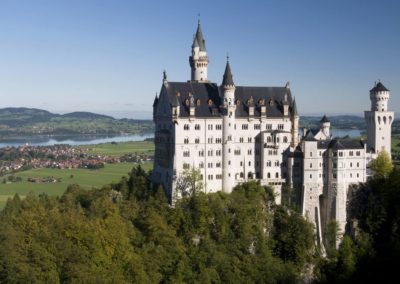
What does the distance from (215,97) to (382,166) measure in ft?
90.7

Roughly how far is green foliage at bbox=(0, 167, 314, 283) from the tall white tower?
20.2 meters

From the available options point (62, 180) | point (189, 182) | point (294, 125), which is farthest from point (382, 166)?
point (62, 180)

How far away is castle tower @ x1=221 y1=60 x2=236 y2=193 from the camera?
82.8m

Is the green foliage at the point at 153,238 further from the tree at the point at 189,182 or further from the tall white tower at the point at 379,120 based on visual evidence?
the tall white tower at the point at 379,120

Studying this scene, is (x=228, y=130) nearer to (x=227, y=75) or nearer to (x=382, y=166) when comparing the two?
(x=227, y=75)

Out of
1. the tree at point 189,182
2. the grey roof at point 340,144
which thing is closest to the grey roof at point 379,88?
the grey roof at point 340,144

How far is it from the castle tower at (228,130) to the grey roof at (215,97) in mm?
1549

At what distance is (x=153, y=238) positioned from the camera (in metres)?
71.8

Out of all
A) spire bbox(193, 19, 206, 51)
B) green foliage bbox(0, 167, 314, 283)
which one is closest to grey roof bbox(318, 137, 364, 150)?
green foliage bbox(0, 167, 314, 283)

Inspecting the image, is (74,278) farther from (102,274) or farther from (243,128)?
(243,128)

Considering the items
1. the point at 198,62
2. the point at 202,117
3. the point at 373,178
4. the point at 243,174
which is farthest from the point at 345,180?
the point at 198,62

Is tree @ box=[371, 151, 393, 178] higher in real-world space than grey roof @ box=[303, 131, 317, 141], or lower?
lower

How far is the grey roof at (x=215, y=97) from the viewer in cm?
8306

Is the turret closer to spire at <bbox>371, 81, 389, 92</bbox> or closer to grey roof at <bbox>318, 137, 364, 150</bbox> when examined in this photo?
spire at <bbox>371, 81, 389, 92</bbox>
